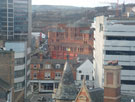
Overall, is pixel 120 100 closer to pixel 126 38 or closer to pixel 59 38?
pixel 126 38

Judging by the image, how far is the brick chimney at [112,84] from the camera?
30094 mm

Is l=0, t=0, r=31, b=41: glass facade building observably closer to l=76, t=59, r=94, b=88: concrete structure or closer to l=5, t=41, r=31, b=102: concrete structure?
l=76, t=59, r=94, b=88: concrete structure

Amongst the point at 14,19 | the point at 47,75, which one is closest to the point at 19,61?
the point at 47,75

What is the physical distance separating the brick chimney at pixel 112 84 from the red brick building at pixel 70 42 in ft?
210

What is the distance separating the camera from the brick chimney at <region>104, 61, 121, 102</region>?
30.1 meters

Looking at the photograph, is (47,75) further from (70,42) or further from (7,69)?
(70,42)

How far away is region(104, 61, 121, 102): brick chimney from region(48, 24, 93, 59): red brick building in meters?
64.0

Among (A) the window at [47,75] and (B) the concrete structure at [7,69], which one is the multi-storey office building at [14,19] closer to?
(A) the window at [47,75]

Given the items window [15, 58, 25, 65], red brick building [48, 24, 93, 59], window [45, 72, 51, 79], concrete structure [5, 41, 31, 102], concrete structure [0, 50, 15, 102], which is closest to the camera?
concrete structure [0, 50, 15, 102]

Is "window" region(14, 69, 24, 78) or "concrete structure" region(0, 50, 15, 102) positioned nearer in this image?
"concrete structure" region(0, 50, 15, 102)

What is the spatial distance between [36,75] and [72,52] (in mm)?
28487

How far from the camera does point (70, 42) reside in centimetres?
10919

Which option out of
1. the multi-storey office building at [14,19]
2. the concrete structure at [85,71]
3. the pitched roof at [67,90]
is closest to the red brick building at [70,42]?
the multi-storey office building at [14,19]

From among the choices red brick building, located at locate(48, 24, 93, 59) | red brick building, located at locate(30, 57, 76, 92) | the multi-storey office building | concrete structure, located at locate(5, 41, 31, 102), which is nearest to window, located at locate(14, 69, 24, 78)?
concrete structure, located at locate(5, 41, 31, 102)
